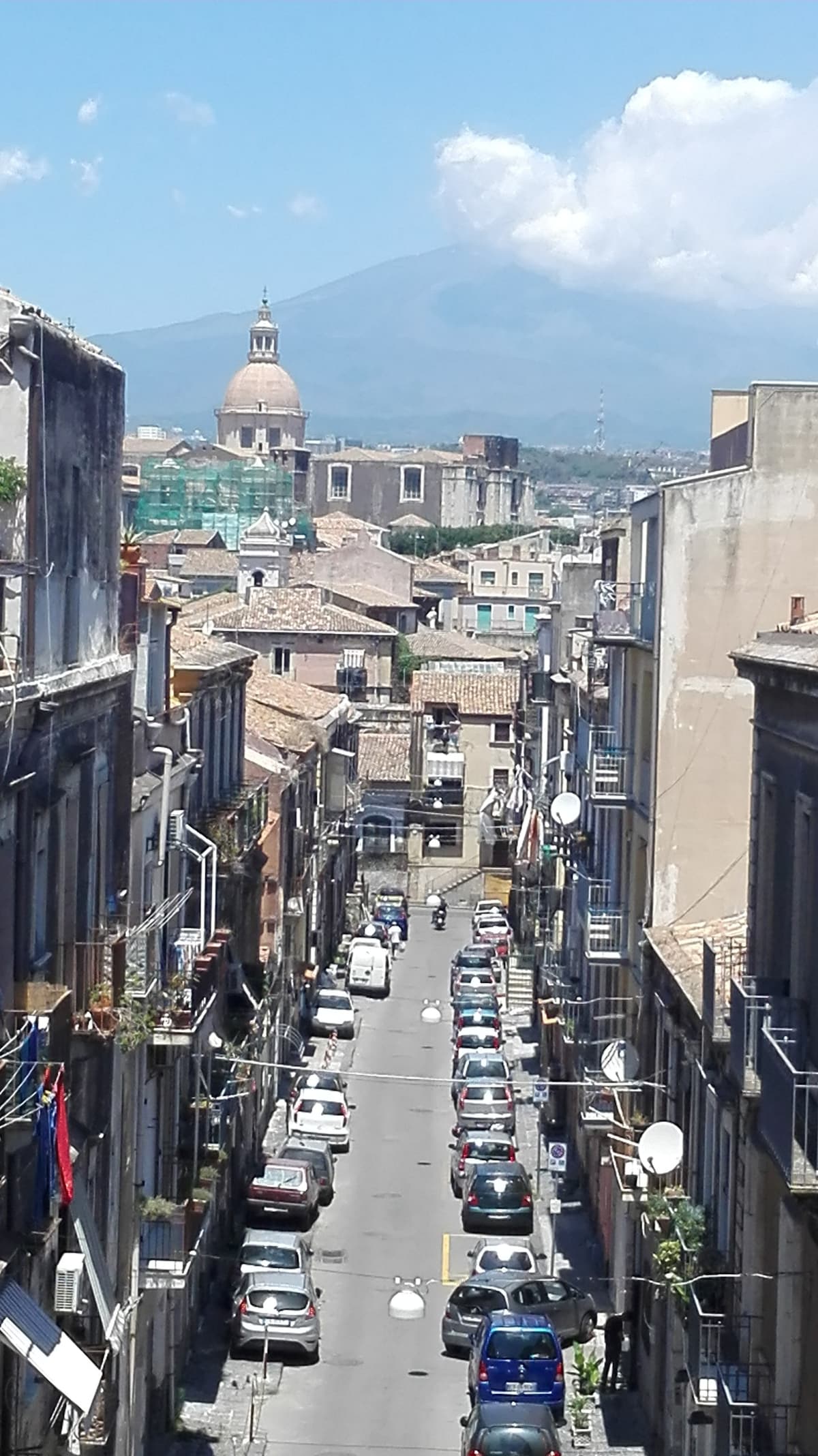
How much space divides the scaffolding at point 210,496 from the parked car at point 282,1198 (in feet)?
369

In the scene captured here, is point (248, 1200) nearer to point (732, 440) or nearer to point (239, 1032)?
point (239, 1032)

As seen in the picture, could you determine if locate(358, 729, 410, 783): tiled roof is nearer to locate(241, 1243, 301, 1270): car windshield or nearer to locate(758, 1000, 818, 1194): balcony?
locate(241, 1243, 301, 1270): car windshield

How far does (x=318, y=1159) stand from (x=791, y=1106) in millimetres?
27534

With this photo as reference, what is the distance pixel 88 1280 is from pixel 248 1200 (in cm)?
1815

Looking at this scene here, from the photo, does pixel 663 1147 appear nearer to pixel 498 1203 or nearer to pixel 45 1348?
pixel 45 1348

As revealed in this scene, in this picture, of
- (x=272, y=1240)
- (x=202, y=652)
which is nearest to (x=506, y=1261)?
(x=272, y=1240)

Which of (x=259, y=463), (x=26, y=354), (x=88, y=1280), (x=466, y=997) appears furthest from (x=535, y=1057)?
(x=259, y=463)

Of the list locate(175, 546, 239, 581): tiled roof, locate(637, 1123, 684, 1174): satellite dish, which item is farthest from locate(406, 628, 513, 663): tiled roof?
locate(637, 1123, 684, 1174): satellite dish

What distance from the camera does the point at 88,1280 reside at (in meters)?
22.4

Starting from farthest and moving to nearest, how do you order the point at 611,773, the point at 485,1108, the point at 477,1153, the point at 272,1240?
the point at 485,1108 < the point at 477,1153 < the point at 611,773 < the point at 272,1240

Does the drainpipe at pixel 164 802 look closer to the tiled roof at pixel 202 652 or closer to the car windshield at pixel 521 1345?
the tiled roof at pixel 202 652

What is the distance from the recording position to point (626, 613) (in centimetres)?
3725

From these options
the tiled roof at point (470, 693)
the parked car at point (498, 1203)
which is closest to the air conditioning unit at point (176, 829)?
the parked car at point (498, 1203)

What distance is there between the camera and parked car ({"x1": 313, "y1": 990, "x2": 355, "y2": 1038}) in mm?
59812
